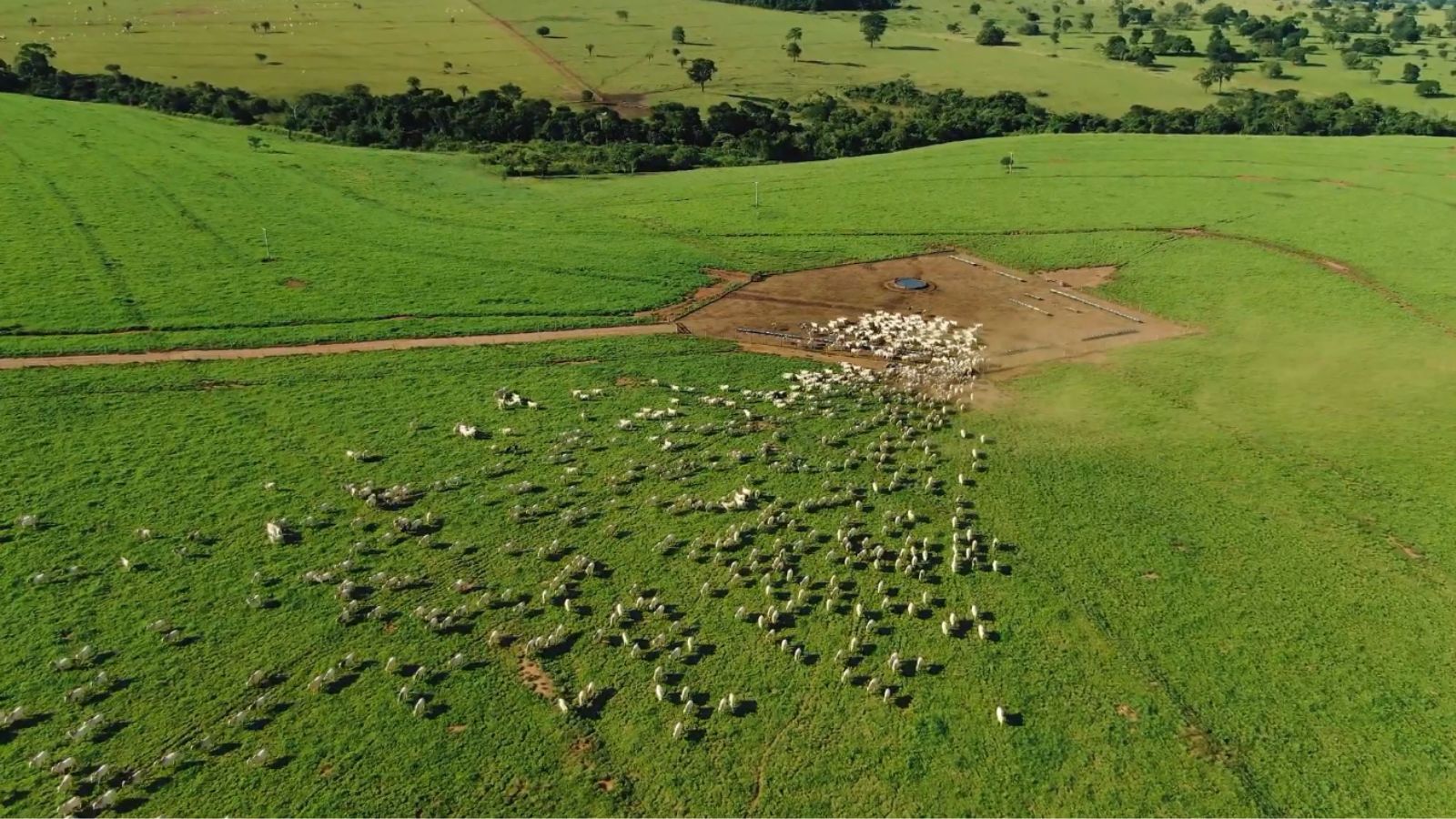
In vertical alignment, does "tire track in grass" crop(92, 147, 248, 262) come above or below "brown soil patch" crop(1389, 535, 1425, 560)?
above

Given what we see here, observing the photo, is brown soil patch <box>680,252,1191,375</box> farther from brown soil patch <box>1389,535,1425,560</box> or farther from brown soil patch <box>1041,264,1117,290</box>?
brown soil patch <box>1389,535,1425,560</box>

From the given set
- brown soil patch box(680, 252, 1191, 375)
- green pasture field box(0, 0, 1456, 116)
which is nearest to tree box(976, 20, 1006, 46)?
green pasture field box(0, 0, 1456, 116)

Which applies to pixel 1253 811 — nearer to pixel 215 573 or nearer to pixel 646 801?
pixel 646 801

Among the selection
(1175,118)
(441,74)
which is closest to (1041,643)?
(1175,118)

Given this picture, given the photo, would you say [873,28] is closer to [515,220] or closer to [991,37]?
[991,37]

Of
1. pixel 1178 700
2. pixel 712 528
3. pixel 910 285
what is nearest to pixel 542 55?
Answer: pixel 910 285

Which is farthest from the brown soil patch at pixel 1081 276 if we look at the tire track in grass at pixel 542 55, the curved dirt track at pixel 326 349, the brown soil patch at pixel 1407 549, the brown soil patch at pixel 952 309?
the tire track in grass at pixel 542 55
